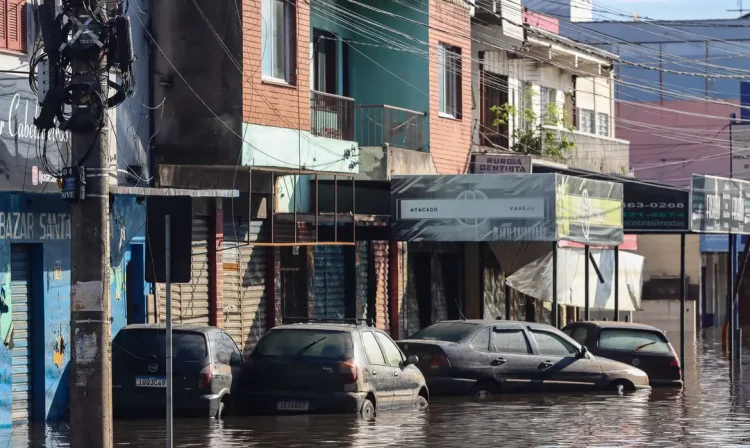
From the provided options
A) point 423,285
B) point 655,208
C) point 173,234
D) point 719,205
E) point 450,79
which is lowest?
point 423,285

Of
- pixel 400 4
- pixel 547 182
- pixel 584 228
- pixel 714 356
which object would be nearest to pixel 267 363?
pixel 547 182

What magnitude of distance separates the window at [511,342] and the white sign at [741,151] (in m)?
31.8

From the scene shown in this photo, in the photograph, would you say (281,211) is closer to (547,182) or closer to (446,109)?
(547,182)

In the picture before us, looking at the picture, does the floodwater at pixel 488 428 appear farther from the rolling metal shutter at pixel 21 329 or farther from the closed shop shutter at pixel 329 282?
the closed shop shutter at pixel 329 282

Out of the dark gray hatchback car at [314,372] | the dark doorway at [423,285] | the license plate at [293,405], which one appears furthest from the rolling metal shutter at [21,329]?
the dark doorway at [423,285]

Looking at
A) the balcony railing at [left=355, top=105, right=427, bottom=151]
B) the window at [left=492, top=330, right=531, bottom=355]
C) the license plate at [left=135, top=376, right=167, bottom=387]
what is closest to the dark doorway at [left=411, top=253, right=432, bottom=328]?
the balcony railing at [left=355, top=105, right=427, bottom=151]

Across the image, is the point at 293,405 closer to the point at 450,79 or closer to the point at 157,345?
the point at 157,345

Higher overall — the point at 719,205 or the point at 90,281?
the point at 719,205

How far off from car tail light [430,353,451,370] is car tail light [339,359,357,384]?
14.6 ft

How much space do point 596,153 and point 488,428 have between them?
24548 millimetres

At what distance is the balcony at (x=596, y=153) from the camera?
40969 millimetres

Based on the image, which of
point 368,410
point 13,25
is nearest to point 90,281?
point 368,410

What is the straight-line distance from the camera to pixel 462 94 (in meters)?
33.6

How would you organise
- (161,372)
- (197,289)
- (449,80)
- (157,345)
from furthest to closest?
(449,80), (197,289), (157,345), (161,372)
